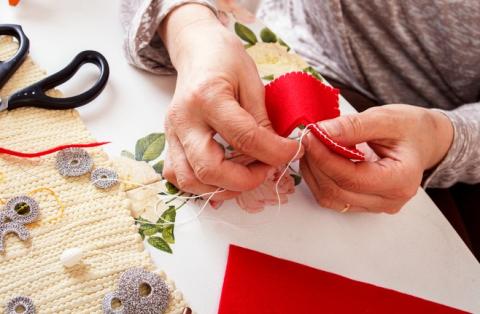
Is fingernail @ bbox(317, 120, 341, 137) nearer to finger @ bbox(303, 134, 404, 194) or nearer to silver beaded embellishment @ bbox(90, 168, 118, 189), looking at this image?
finger @ bbox(303, 134, 404, 194)

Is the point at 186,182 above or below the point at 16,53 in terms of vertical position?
below

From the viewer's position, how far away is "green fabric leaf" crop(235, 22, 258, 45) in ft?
2.66

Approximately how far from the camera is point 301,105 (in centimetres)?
59

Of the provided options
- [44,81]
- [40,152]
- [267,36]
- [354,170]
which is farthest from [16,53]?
[354,170]

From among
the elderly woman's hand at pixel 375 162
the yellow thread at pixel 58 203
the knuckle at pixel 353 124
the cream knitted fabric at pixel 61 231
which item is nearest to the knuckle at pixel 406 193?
the elderly woman's hand at pixel 375 162

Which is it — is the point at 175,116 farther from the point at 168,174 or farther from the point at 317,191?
the point at 317,191

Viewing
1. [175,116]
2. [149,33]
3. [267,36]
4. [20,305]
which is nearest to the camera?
[20,305]

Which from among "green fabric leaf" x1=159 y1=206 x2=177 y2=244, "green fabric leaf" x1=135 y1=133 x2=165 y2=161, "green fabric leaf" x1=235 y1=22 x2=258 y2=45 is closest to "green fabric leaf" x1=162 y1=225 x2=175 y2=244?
"green fabric leaf" x1=159 y1=206 x2=177 y2=244

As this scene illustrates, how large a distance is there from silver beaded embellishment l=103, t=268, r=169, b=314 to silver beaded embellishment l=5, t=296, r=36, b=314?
74mm

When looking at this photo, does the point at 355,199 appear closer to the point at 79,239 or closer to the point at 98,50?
the point at 79,239

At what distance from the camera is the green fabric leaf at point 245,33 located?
81 centimetres

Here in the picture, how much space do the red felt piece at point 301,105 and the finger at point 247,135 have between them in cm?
3

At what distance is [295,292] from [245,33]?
→ 0.44 m

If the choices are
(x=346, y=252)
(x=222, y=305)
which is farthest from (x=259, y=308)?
(x=346, y=252)
